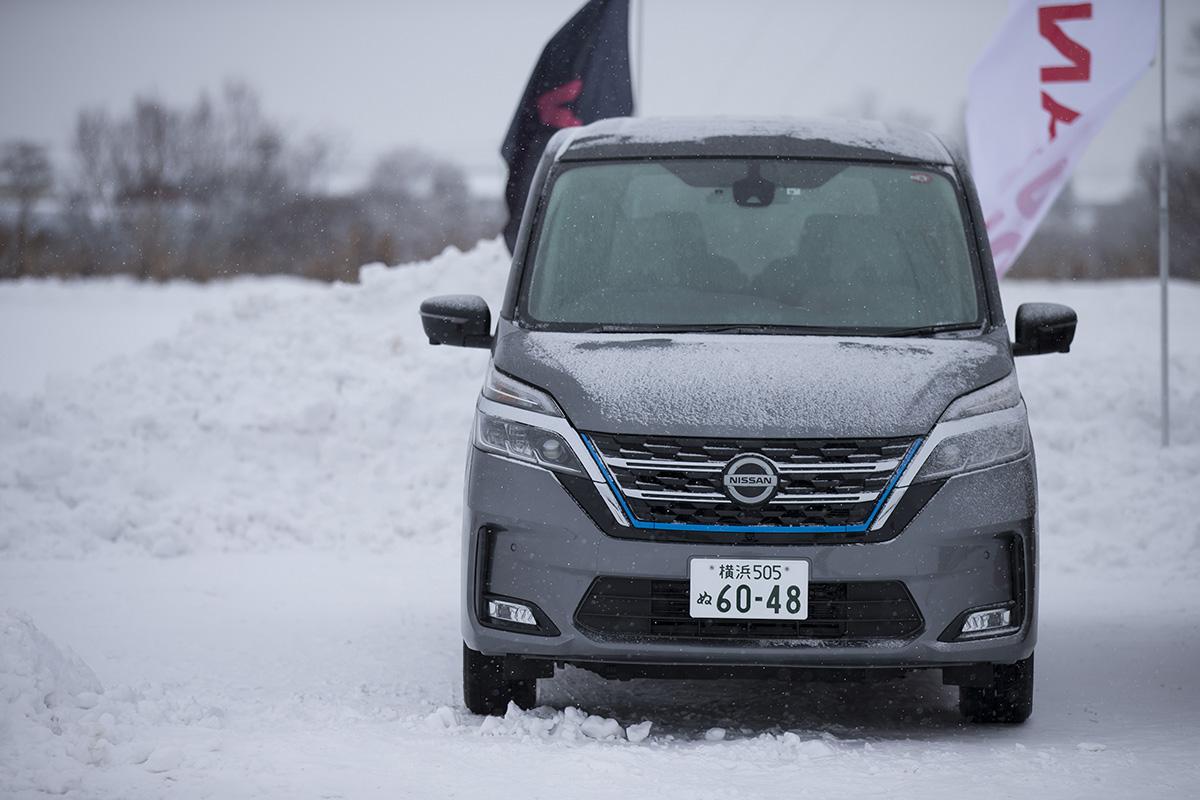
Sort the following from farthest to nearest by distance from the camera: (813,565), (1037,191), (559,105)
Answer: (559,105), (1037,191), (813,565)

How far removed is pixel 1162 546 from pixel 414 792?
7.14 metres

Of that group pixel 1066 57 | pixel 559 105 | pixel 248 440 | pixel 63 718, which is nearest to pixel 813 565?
pixel 63 718

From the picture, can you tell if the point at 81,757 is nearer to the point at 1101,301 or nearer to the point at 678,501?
the point at 678,501

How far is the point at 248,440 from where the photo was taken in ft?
40.9

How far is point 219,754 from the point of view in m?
4.92

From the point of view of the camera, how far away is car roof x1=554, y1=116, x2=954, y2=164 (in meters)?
6.52

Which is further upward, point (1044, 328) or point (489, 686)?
point (1044, 328)

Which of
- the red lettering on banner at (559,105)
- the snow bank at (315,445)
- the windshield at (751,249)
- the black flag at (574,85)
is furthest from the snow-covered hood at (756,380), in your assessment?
the red lettering on banner at (559,105)

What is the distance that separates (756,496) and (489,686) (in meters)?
1.26

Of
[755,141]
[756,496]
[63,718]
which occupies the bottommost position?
[63,718]

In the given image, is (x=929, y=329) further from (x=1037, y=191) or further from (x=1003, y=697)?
(x=1037, y=191)

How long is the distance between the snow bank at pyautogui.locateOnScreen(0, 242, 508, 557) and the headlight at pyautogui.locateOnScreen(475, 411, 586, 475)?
5.53m

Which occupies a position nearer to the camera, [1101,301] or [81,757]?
[81,757]

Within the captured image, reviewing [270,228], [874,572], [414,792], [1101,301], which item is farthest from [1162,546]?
[270,228]
